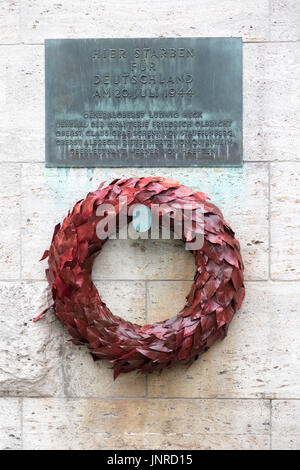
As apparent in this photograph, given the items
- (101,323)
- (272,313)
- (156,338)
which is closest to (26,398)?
(101,323)

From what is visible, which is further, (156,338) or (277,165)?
(277,165)

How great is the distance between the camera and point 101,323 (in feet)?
11.6

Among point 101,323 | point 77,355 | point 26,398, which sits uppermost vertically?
point 101,323

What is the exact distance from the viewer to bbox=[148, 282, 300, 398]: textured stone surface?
374 centimetres

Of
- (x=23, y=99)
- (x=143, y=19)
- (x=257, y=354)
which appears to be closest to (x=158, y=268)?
(x=257, y=354)

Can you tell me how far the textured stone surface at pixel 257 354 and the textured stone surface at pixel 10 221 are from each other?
1.35 meters

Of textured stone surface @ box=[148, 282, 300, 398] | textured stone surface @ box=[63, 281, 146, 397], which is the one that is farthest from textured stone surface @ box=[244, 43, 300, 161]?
textured stone surface @ box=[63, 281, 146, 397]

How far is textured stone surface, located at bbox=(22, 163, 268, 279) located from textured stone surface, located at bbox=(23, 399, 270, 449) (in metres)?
0.94

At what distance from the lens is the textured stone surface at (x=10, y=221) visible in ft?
12.5

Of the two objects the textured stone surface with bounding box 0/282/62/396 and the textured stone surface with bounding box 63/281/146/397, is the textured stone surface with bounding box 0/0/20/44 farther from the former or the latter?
the textured stone surface with bounding box 63/281/146/397

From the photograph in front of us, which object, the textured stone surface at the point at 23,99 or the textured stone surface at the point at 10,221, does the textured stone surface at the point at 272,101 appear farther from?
the textured stone surface at the point at 10,221

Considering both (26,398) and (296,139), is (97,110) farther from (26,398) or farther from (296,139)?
(26,398)

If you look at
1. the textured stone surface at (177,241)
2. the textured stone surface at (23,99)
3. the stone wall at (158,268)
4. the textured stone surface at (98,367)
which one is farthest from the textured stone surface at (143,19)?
the textured stone surface at (98,367)

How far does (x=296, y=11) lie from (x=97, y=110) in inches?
62.1
